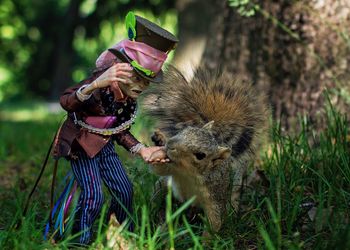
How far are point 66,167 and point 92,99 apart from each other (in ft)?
5.51

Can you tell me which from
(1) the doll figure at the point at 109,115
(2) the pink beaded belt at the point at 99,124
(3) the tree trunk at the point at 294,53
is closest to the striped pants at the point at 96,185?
(1) the doll figure at the point at 109,115

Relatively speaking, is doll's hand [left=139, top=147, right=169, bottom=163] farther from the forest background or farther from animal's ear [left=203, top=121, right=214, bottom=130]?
the forest background

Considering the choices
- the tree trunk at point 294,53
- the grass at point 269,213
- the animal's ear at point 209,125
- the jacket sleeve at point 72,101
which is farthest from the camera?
the tree trunk at point 294,53

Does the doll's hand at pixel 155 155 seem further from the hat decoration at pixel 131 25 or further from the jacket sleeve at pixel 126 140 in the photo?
the hat decoration at pixel 131 25

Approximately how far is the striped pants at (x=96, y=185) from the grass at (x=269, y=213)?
0.10m

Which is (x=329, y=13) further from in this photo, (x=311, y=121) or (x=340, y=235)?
(x=340, y=235)

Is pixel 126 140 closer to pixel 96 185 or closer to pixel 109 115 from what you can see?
pixel 109 115

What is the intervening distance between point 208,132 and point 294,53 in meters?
1.99

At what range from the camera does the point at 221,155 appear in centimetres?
274

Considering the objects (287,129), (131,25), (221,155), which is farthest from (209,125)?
(287,129)

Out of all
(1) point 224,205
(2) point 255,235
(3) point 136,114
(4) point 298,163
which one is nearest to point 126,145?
(3) point 136,114

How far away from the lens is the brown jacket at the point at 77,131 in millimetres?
2764

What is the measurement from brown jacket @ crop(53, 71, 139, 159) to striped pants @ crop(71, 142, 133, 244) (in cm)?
7

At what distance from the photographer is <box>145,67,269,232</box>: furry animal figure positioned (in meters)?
2.71
